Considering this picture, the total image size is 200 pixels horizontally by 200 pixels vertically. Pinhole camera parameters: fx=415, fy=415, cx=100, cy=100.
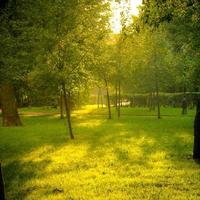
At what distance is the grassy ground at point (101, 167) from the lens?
12078 millimetres

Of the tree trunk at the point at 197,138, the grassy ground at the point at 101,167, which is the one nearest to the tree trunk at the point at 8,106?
the grassy ground at the point at 101,167

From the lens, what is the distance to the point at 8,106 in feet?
111

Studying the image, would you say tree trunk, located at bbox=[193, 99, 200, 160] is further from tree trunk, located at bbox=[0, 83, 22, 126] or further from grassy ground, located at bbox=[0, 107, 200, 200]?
tree trunk, located at bbox=[0, 83, 22, 126]

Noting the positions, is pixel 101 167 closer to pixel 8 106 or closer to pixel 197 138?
pixel 197 138

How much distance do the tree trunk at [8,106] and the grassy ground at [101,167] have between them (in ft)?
25.5

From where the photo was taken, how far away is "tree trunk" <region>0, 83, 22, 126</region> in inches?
1318

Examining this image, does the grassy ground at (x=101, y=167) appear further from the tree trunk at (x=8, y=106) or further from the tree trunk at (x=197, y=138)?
the tree trunk at (x=8, y=106)


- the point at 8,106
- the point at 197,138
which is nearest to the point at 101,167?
the point at 197,138

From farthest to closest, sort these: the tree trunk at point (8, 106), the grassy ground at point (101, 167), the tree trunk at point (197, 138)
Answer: the tree trunk at point (8, 106), the tree trunk at point (197, 138), the grassy ground at point (101, 167)

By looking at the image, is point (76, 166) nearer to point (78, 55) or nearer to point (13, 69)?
point (13, 69)

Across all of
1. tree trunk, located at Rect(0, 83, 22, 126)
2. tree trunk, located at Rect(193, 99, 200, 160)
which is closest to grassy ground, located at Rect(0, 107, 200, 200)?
tree trunk, located at Rect(193, 99, 200, 160)

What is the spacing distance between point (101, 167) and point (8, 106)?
19.7 m

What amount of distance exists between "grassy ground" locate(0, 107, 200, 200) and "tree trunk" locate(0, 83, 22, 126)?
778 centimetres

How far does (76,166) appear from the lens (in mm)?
16031
